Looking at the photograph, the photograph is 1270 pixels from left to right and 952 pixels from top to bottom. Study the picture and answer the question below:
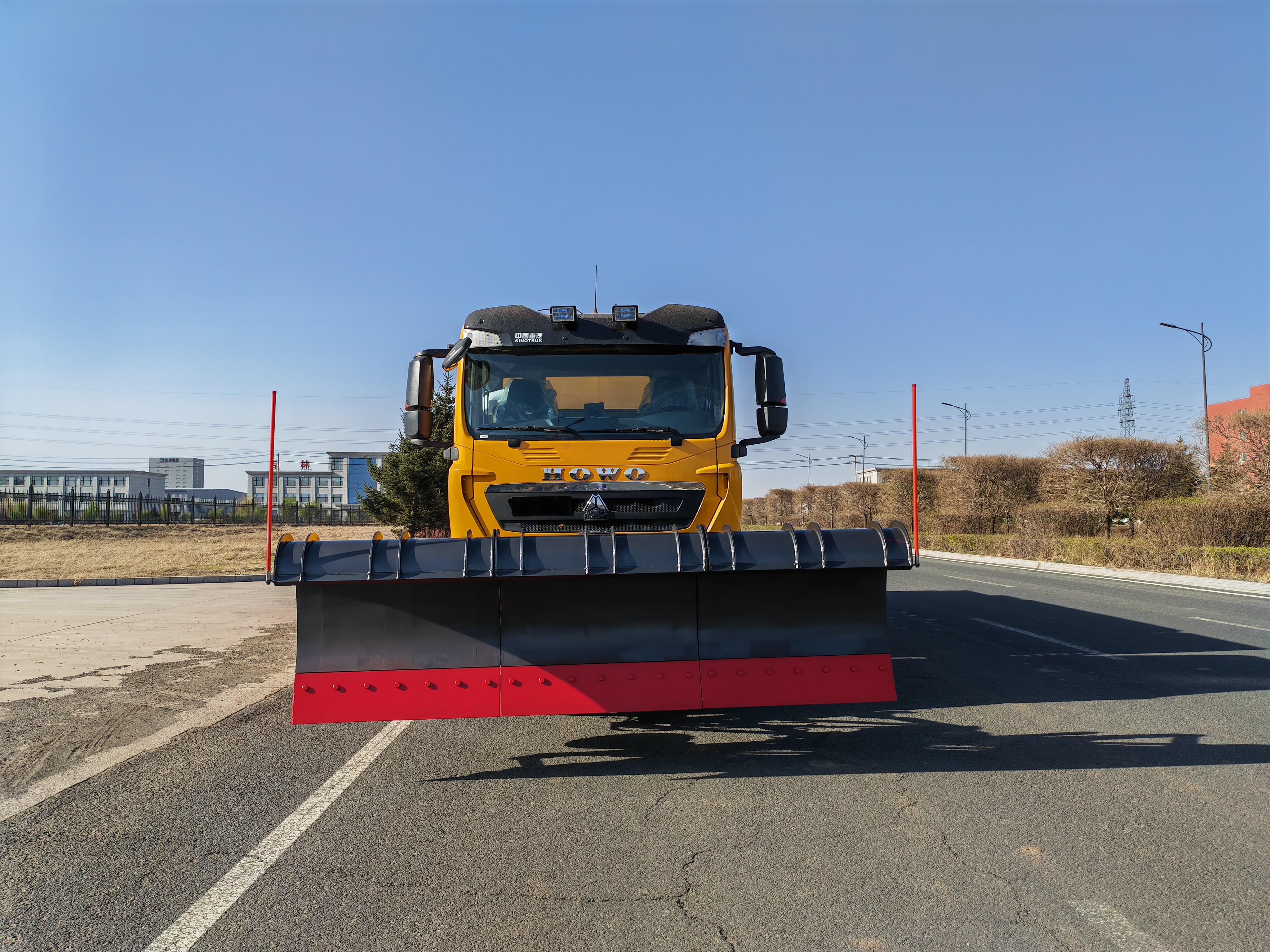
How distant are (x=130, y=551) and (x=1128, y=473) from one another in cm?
3282

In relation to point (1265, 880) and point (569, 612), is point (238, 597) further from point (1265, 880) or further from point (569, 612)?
point (1265, 880)

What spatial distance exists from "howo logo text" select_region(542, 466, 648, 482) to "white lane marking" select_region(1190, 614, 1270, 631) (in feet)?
28.9

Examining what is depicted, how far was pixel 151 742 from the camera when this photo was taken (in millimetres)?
5566

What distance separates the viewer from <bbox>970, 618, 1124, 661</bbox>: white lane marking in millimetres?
8195

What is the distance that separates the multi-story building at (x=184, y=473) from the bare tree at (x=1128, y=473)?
139352 mm

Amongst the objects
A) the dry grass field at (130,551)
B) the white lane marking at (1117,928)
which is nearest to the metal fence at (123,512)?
the dry grass field at (130,551)

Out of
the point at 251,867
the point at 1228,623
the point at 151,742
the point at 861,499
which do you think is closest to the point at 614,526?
the point at 251,867

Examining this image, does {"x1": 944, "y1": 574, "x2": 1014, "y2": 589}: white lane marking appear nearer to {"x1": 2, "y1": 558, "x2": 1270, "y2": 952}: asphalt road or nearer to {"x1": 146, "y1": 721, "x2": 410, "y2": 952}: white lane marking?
{"x1": 2, "y1": 558, "x2": 1270, "y2": 952}: asphalt road

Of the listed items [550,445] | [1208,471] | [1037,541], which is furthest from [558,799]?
[1037,541]

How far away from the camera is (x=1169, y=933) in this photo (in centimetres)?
283

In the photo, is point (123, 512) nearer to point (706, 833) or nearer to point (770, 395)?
point (770, 395)

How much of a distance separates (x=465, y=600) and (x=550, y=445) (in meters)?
1.54

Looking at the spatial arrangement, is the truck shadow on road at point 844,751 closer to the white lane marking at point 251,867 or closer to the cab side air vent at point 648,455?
the white lane marking at point 251,867

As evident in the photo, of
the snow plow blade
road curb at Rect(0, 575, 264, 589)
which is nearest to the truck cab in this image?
the snow plow blade
